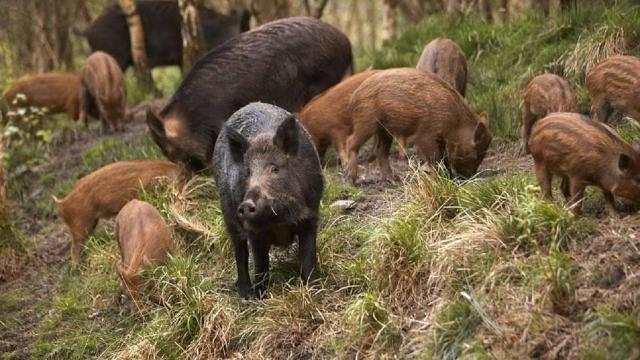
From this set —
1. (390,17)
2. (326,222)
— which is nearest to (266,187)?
(326,222)

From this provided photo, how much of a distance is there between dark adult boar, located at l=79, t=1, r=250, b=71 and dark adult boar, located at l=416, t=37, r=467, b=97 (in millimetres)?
5706

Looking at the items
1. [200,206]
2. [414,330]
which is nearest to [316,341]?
[414,330]

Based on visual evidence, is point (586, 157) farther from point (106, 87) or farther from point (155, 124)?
point (106, 87)

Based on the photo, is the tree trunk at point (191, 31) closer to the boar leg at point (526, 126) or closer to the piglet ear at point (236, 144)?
the boar leg at point (526, 126)

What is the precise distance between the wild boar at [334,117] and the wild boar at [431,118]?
0.73 m

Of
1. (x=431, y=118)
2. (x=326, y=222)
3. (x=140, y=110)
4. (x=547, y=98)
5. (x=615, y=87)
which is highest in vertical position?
(x=615, y=87)

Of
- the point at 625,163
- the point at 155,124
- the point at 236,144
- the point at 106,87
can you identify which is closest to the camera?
the point at 625,163

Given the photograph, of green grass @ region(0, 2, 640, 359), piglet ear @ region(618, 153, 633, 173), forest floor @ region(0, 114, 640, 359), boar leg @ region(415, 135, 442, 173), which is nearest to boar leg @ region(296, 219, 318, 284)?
green grass @ region(0, 2, 640, 359)

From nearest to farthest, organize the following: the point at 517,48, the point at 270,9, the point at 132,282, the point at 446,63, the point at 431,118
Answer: the point at 132,282, the point at 431,118, the point at 446,63, the point at 517,48, the point at 270,9

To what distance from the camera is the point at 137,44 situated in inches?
622

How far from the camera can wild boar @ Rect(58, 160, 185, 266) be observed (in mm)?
10172

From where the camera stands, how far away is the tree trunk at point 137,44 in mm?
15594

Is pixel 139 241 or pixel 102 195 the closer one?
pixel 139 241

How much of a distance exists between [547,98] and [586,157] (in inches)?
83.0
